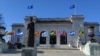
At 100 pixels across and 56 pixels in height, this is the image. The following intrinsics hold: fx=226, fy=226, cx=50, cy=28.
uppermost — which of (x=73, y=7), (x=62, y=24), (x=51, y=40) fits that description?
(x=73, y=7)

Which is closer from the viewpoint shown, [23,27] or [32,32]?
[32,32]

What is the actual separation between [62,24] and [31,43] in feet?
155

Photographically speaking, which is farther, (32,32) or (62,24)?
(62,24)

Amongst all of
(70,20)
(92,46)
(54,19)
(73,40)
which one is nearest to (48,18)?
(54,19)

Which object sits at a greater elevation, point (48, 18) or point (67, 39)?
point (48, 18)

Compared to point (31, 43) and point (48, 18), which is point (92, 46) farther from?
point (48, 18)

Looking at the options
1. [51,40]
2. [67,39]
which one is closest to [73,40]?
[67,39]

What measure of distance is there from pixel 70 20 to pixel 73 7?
28.1 ft

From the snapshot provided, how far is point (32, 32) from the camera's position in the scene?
16.5m

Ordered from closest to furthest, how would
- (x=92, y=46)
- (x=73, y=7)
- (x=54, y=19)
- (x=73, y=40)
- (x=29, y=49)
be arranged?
(x=29, y=49) < (x=92, y=46) < (x=73, y=7) < (x=73, y=40) < (x=54, y=19)

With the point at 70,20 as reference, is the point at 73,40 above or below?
below

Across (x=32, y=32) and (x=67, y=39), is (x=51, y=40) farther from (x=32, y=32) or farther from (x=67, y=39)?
(x=32, y=32)

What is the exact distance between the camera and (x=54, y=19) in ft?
216

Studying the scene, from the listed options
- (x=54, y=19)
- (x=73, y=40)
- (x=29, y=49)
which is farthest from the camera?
(x=54, y=19)
